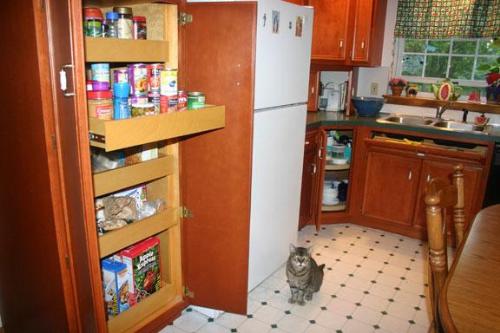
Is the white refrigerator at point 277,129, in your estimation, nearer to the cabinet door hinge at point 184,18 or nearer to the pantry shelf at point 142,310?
the cabinet door hinge at point 184,18

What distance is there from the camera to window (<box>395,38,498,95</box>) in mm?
3434

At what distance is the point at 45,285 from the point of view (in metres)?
1.52

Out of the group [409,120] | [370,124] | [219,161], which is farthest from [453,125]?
[219,161]

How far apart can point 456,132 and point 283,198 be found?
1384mm

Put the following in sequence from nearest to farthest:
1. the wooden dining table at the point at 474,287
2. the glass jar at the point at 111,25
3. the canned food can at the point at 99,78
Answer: the wooden dining table at the point at 474,287 → the canned food can at the point at 99,78 → the glass jar at the point at 111,25

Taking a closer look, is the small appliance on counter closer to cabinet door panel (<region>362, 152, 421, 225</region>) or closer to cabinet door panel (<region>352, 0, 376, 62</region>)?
cabinet door panel (<region>352, 0, 376, 62</region>)

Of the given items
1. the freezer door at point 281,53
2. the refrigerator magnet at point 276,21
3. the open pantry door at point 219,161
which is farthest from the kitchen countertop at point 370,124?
the open pantry door at point 219,161

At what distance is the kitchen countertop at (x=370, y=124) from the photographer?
2.82 m

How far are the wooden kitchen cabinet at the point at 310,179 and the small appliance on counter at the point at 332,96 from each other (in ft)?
2.30

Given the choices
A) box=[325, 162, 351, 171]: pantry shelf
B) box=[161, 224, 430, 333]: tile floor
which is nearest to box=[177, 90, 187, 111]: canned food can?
box=[161, 224, 430, 333]: tile floor

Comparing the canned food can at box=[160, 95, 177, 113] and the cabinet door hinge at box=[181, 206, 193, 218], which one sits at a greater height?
the canned food can at box=[160, 95, 177, 113]

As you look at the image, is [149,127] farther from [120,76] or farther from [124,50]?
[124,50]

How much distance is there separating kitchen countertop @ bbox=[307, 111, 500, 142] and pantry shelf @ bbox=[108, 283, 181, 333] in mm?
1506

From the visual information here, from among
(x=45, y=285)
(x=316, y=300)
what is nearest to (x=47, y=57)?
(x=45, y=285)
